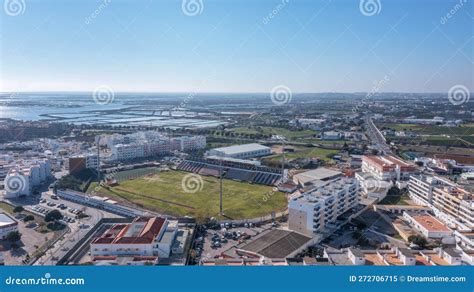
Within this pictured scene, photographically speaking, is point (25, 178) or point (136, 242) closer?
point (136, 242)

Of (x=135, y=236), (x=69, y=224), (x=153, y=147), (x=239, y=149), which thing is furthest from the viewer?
(x=153, y=147)

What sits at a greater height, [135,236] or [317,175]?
[135,236]

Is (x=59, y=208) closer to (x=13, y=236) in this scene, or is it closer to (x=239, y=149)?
(x=13, y=236)

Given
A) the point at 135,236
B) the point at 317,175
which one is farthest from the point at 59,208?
the point at 317,175

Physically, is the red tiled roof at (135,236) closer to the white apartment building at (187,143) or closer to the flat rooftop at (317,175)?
the flat rooftop at (317,175)

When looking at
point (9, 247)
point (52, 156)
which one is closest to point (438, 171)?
point (9, 247)

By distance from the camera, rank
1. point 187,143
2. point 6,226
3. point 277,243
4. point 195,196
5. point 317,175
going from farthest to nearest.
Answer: point 187,143 < point 317,175 < point 195,196 < point 6,226 < point 277,243
